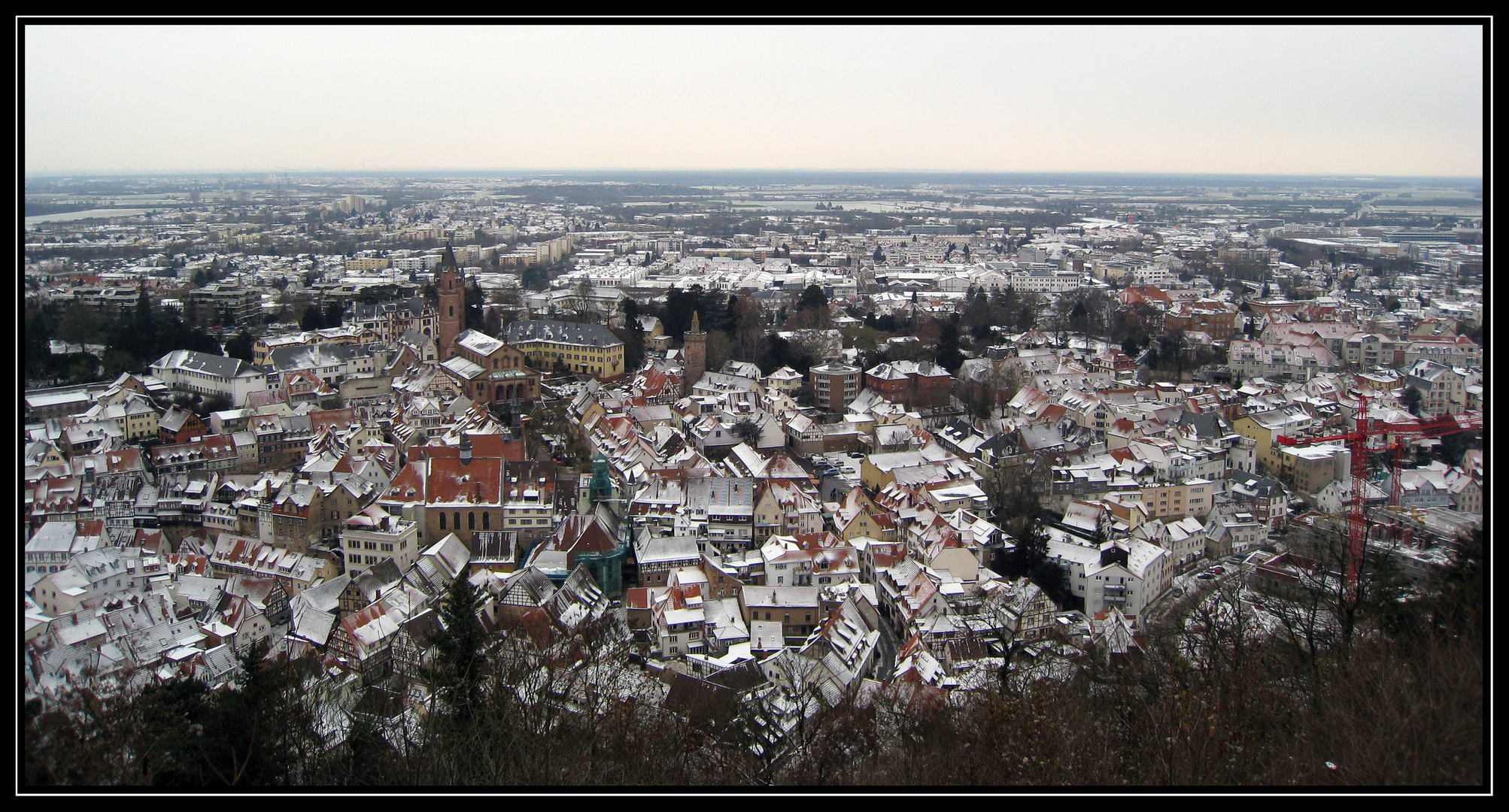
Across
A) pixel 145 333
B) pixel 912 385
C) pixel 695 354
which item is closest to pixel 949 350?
pixel 912 385

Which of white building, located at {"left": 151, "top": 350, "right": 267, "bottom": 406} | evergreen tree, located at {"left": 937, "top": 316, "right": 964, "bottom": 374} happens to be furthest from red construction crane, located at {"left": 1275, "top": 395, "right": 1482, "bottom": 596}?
white building, located at {"left": 151, "top": 350, "right": 267, "bottom": 406}

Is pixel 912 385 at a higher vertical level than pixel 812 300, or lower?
lower

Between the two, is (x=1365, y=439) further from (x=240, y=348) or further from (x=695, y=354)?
(x=240, y=348)

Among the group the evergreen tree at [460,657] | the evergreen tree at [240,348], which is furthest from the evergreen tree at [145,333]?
the evergreen tree at [460,657]

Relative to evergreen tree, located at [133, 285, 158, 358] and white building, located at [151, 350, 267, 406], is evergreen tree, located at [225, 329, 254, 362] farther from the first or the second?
evergreen tree, located at [133, 285, 158, 358]

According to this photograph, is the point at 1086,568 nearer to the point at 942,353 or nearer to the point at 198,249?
the point at 942,353

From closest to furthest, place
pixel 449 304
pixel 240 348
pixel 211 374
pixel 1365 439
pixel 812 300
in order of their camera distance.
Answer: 1. pixel 1365 439
2. pixel 211 374
3. pixel 240 348
4. pixel 449 304
5. pixel 812 300

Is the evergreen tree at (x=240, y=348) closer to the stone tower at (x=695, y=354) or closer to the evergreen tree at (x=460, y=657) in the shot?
the stone tower at (x=695, y=354)

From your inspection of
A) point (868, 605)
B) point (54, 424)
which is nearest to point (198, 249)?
point (54, 424)

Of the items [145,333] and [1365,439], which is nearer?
[1365,439]

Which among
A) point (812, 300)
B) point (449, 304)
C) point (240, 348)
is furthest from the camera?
point (812, 300)
